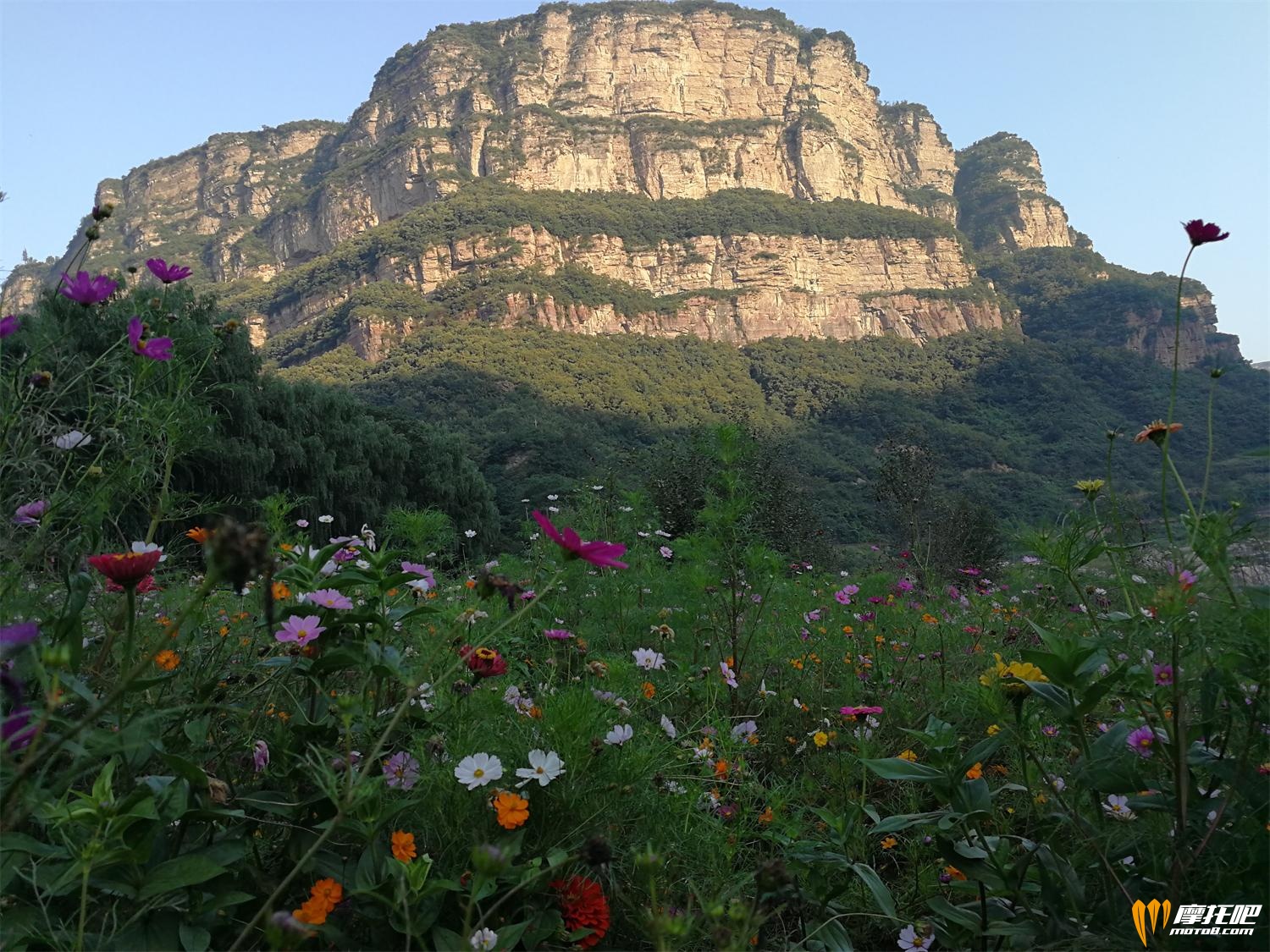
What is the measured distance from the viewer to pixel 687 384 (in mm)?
61750

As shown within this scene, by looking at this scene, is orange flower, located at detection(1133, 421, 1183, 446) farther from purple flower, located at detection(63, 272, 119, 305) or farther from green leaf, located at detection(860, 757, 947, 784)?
purple flower, located at detection(63, 272, 119, 305)

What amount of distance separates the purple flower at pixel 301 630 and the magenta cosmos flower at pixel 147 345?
55cm

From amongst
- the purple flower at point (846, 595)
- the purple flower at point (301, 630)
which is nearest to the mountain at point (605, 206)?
the purple flower at point (846, 595)

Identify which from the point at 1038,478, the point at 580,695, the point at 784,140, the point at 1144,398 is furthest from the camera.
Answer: the point at 784,140

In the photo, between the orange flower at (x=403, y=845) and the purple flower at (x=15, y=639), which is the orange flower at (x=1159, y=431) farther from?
the purple flower at (x=15, y=639)

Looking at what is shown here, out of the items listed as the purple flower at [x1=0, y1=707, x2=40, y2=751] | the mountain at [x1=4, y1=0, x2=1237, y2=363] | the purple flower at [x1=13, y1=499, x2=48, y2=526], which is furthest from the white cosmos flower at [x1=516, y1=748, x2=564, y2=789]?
the mountain at [x1=4, y1=0, x2=1237, y2=363]

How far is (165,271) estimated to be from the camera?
1885mm

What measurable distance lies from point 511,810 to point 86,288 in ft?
4.40

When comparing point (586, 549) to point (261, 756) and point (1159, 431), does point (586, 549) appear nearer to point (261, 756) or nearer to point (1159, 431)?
point (261, 756)

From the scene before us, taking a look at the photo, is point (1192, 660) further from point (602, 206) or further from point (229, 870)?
point (602, 206)

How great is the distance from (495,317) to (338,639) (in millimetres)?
64356

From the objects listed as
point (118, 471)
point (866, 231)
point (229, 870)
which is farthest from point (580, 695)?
point (866, 231)

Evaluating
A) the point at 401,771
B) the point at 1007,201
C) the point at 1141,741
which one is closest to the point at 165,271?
the point at 401,771

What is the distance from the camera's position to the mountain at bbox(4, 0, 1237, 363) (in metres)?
70.4
